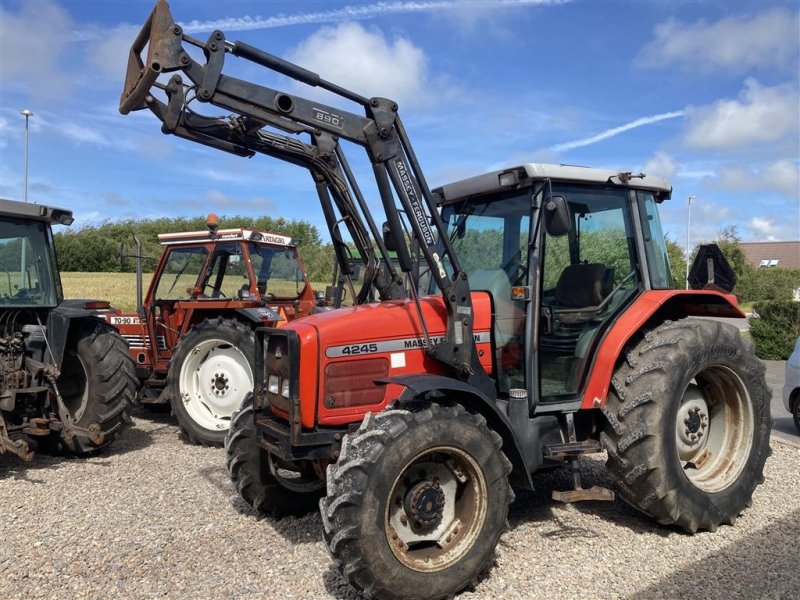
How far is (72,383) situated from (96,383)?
1.61 ft

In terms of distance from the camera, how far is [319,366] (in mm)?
3748

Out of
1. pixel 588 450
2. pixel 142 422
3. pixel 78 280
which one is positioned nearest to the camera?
pixel 588 450

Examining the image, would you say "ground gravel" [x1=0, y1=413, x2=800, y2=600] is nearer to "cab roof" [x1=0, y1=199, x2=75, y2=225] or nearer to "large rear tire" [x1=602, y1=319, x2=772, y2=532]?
"large rear tire" [x1=602, y1=319, x2=772, y2=532]

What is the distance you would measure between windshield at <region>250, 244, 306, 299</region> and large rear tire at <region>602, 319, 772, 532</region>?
4896mm

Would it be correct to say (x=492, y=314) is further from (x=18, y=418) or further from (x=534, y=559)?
(x=18, y=418)

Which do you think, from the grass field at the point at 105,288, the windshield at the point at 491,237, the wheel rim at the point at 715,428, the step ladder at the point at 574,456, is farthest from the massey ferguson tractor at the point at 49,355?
the grass field at the point at 105,288

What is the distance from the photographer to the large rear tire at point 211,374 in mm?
7180

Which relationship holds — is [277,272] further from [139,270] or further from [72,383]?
[72,383]

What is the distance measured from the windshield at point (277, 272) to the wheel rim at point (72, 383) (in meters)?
2.18

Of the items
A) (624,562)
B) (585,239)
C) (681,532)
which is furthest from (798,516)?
(585,239)

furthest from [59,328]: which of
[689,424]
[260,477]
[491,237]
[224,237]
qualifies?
[689,424]

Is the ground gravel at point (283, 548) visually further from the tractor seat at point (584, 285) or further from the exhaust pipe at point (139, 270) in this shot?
the exhaust pipe at point (139, 270)

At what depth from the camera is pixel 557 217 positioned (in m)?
3.93

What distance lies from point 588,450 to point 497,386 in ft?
2.28
